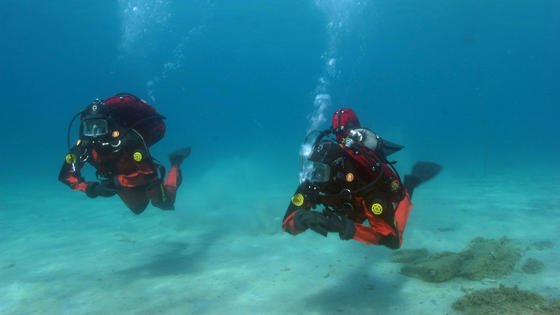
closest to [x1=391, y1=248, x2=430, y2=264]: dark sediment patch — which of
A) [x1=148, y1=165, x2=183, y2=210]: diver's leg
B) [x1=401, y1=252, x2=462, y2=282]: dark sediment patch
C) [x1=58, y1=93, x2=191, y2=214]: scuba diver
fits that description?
[x1=401, y1=252, x2=462, y2=282]: dark sediment patch

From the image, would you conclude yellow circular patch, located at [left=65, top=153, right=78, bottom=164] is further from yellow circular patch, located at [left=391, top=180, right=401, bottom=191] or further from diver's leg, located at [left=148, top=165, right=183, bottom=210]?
yellow circular patch, located at [left=391, top=180, right=401, bottom=191]

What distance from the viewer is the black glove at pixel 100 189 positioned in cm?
633

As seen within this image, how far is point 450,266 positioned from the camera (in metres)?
6.50

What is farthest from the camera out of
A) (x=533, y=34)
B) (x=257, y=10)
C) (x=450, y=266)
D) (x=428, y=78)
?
(x=428, y=78)

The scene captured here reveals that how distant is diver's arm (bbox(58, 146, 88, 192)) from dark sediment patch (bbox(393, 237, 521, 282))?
5495 millimetres

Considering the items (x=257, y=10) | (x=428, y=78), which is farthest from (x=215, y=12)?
(x=428, y=78)

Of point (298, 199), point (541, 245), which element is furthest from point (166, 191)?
point (541, 245)

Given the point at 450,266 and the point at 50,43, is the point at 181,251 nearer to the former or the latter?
the point at 450,266

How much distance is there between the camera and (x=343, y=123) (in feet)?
18.8

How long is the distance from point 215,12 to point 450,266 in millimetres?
55172

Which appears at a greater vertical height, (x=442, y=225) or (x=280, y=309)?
(x=442, y=225)

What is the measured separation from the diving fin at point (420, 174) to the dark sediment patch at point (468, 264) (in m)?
1.37

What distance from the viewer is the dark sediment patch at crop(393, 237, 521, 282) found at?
6289mm

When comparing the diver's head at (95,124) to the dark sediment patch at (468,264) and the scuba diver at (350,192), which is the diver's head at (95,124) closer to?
the scuba diver at (350,192)
